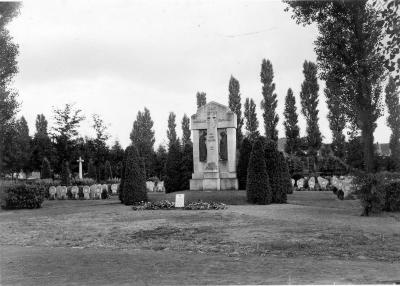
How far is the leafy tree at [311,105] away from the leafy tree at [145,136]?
19.2m

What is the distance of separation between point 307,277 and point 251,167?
44.9 feet

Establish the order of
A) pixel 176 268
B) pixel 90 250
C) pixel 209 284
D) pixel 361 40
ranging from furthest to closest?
pixel 361 40 → pixel 90 250 → pixel 176 268 → pixel 209 284

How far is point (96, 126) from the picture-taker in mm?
49438

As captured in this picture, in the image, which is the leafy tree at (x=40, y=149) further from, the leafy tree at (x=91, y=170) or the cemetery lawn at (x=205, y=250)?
the cemetery lawn at (x=205, y=250)

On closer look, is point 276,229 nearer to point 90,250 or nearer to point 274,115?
point 90,250

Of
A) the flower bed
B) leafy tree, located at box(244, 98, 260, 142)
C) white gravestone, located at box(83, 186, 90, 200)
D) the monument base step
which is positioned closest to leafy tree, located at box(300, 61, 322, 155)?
leafy tree, located at box(244, 98, 260, 142)

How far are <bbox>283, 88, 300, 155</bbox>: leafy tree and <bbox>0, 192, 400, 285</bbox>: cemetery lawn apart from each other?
36363mm

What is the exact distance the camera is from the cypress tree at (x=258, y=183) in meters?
19.6

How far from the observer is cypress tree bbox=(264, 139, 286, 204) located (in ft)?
66.8

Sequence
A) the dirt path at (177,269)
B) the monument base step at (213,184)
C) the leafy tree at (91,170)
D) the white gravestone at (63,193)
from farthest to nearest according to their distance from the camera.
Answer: the leafy tree at (91,170) → the white gravestone at (63,193) → the monument base step at (213,184) → the dirt path at (177,269)

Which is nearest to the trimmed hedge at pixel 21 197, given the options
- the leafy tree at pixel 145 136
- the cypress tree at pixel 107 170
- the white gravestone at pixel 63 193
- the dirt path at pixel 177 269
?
the white gravestone at pixel 63 193

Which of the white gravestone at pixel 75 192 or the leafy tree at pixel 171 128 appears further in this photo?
the leafy tree at pixel 171 128

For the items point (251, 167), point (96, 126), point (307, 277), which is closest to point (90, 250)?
point (307, 277)

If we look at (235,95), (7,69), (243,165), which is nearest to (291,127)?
(235,95)
